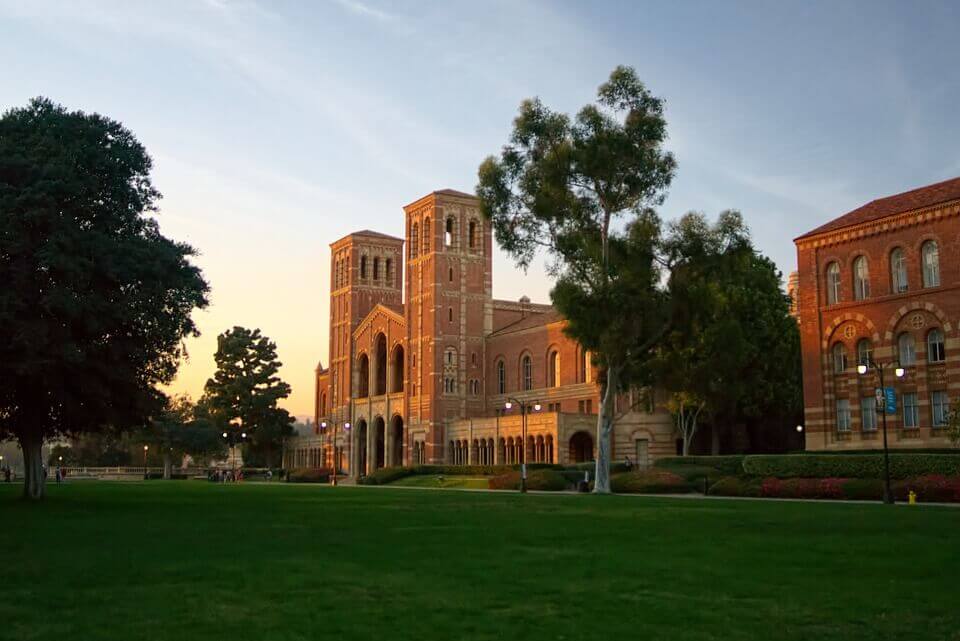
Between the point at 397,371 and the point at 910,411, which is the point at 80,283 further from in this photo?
the point at 397,371

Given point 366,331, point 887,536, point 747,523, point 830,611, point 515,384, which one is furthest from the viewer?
point 366,331

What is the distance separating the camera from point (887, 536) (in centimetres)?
1803

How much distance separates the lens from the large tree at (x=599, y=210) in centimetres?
4100

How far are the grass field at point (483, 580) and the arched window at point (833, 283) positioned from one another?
88.4 ft

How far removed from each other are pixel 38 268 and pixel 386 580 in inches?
902

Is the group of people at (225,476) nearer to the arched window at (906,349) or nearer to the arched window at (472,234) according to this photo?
the arched window at (472,234)

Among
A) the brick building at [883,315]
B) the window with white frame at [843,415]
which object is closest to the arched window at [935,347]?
the brick building at [883,315]

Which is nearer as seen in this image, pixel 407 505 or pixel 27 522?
pixel 27 522

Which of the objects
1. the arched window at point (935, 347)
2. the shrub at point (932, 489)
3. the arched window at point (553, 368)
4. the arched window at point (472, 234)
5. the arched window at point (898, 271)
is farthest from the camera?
the arched window at point (472, 234)

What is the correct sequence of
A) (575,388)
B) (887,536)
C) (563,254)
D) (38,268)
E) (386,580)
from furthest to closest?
(575,388) < (563,254) < (38,268) < (887,536) < (386,580)

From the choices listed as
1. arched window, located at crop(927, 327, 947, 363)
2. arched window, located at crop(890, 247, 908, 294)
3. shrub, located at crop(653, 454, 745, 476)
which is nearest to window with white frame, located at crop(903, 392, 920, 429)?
arched window, located at crop(927, 327, 947, 363)

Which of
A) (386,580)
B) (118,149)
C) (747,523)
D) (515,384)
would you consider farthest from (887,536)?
(515,384)

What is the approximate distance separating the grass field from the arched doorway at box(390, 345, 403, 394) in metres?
69.9

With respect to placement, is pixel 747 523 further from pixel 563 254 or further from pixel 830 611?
pixel 563 254
